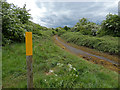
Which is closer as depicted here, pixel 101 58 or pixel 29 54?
pixel 29 54

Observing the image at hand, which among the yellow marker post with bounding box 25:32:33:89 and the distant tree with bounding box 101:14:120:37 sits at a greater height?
the distant tree with bounding box 101:14:120:37

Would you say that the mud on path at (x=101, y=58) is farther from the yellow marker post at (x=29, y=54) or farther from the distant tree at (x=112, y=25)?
the distant tree at (x=112, y=25)

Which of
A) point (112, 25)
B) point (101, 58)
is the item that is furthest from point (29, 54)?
point (112, 25)

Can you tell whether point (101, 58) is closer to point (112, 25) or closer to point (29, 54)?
point (29, 54)

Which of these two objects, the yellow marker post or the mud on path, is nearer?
the yellow marker post

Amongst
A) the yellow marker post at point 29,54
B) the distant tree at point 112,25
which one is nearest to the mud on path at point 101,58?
the yellow marker post at point 29,54

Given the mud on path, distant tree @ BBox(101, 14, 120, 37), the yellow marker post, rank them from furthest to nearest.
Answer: distant tree @ BBox(101, 14, 120, 37)
the mud on path
the yellow marker post

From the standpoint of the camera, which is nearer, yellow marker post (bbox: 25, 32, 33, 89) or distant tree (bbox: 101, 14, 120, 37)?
yellow marker post (bbox: 25, 32, 33, 89)

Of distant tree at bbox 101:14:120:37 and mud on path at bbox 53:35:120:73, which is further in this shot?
distant tree at bbox 101:14:120:37

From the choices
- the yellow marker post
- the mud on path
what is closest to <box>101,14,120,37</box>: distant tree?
the mud on path

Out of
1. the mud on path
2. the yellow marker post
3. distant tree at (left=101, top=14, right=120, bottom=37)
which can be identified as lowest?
the mud on path

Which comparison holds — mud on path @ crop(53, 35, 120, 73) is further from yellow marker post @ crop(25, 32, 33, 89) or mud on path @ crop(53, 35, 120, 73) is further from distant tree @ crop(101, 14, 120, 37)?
distant tree @ crop(101, 14, 120, 37)

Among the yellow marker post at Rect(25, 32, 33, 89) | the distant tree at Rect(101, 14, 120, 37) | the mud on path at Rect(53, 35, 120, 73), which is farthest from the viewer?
the distant tree at Rect(101, 14, 120, 37)

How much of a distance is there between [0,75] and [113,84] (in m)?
4.34
